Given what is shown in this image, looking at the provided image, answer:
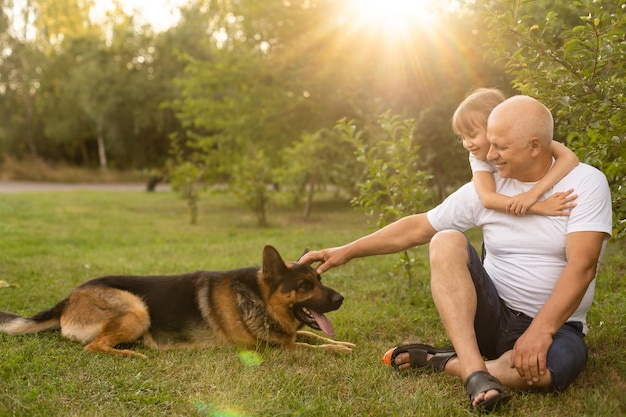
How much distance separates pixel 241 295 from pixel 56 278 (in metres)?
3.33

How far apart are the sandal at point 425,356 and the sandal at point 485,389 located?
0.48 meters

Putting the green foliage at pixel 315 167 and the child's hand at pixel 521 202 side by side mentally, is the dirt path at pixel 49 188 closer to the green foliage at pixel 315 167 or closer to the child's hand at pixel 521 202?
the green foliage at pixel 315 167

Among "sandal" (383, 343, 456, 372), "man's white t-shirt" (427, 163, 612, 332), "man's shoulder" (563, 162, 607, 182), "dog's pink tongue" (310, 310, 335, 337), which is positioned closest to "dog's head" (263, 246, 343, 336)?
"dog's pink tongue" (310, 310, 335, 337)

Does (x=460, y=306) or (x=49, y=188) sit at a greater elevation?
(x=460, y=306)

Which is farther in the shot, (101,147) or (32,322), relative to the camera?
(101,147)

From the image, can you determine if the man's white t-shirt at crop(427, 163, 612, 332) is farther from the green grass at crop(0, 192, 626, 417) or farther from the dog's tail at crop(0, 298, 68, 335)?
the dog's tail at crop(0, 298, 68, 335)

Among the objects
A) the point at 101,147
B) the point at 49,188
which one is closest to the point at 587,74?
the point at 49,188

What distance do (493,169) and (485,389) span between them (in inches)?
52.9

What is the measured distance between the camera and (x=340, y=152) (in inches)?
545

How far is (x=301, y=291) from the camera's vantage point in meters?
4.06

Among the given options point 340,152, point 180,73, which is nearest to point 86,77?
point 180,73

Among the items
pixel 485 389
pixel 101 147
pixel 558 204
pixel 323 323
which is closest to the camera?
pixel 485 389

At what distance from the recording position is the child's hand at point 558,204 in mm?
2943

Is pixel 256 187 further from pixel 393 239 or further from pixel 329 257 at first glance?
pixel 393 239
